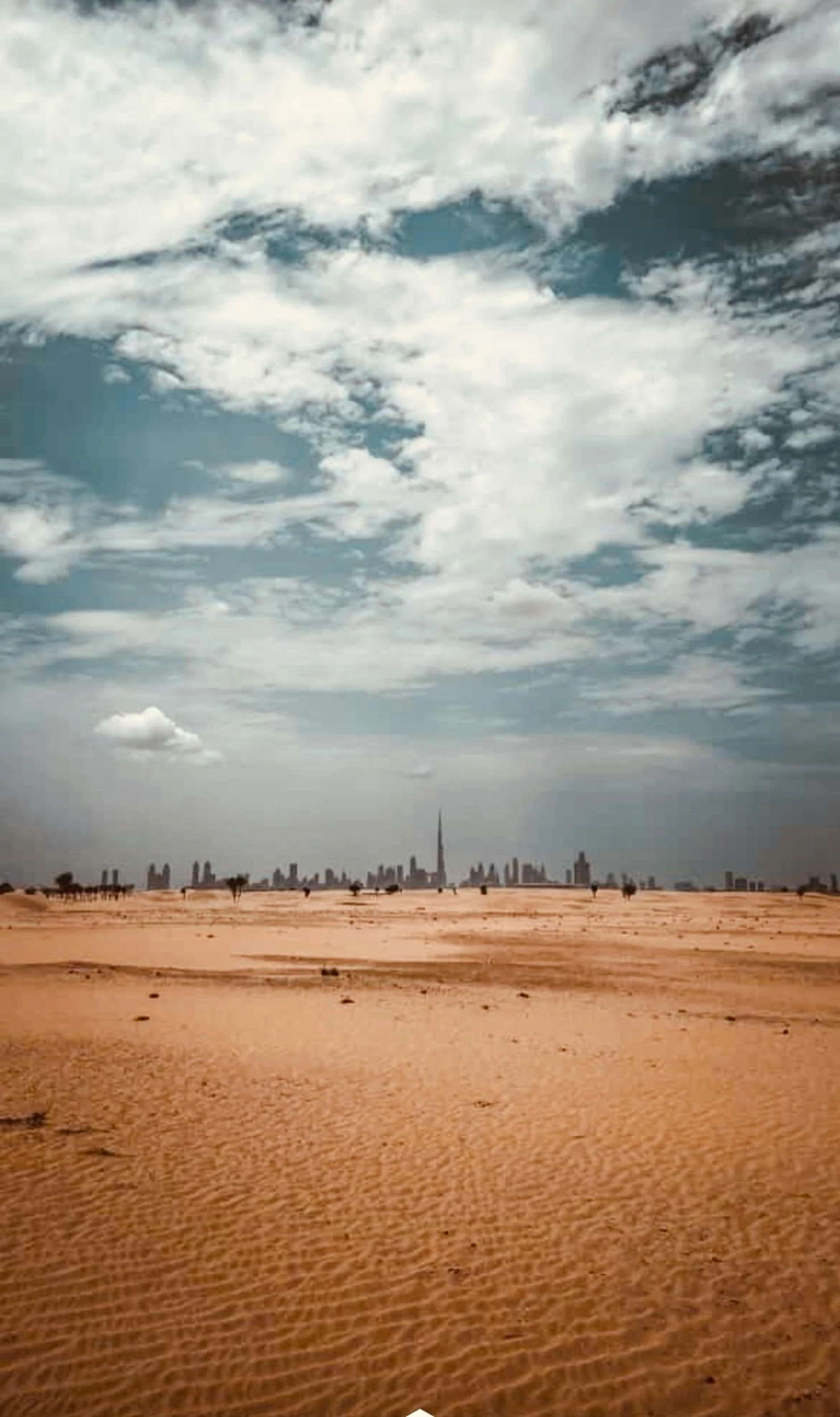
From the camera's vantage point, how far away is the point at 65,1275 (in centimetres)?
828

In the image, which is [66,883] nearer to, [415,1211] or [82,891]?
[82,891]

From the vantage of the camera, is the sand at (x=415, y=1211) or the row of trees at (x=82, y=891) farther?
the row of trees at (x=82, y=891)

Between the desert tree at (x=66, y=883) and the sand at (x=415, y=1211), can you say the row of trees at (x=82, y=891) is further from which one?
the sand at (x=415, y=1211)

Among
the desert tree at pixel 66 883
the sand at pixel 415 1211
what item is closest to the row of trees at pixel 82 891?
the desert tree at pixel 66 883

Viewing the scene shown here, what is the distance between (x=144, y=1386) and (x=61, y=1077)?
32.5ft

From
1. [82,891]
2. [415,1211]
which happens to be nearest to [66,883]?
[82,891]

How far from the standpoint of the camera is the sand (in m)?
7.01

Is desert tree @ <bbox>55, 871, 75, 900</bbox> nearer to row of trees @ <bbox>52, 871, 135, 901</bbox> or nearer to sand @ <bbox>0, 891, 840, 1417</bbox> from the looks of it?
row of trees @ <bbox>52, 871, 135, 901</bbox>

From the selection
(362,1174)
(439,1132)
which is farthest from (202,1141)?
(439,1132)

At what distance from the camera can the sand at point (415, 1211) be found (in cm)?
701

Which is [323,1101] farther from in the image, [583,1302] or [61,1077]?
[583,1302]

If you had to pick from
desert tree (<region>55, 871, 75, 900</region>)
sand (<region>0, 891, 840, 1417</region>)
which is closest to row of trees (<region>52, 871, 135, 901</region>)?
desert tree (<region>55, 871, 75, 900</region>)

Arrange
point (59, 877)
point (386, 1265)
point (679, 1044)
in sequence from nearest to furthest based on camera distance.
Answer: point (386, 1265) → point (679, 1044) → point (59, 877)

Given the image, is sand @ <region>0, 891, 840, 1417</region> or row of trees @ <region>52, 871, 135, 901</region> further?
row of trees @ <region>52, 871, 135, 901</region>
